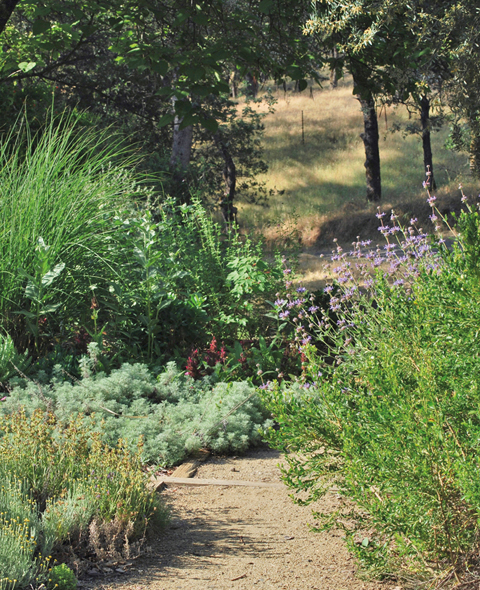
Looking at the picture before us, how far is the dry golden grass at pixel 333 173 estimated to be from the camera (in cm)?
1611

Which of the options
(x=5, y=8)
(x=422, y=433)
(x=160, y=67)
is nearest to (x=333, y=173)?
(x=160, y=67)

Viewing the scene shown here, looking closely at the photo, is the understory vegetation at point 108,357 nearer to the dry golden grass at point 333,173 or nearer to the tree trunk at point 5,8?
the tree trunk at point 5,8

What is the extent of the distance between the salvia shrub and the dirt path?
41cm

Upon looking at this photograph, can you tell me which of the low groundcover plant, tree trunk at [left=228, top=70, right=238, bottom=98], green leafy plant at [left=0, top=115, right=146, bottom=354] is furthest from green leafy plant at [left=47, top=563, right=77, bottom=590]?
tree trunk at [left=228, top=70, right=238, bottom=98]

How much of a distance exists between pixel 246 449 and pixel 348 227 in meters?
12.6

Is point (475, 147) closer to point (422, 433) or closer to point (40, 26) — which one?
point (40, 26)

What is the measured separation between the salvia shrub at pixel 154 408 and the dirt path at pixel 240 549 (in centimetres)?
41

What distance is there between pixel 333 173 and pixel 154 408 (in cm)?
2289

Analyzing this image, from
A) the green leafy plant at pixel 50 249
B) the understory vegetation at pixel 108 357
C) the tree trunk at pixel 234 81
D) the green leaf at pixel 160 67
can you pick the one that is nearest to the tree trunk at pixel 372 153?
the tree trunk at pixel 234 81

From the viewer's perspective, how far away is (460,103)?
248 inches

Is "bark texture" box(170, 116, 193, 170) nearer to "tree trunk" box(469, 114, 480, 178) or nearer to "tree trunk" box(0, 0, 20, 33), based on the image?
"tree trunk" box(469, 114, 480, 178)

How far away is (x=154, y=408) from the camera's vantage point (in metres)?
4.05

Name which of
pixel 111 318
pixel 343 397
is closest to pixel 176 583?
pixel 343 397

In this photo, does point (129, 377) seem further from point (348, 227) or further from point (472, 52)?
point (348, 227)
